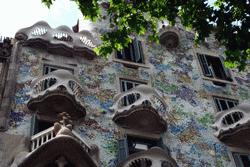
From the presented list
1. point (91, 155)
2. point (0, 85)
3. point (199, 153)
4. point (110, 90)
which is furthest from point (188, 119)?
point (0, 85)

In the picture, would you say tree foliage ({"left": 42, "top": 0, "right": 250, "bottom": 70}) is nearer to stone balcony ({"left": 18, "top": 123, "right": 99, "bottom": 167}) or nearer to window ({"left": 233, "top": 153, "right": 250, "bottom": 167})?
stone balcony ({"left": 18, "top": 123, "right": 99, "bottom": 167})

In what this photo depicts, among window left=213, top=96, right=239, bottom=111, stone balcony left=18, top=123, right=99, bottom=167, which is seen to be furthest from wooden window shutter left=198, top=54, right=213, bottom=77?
stone balcony left=18, top=123, right=99, bottom=167

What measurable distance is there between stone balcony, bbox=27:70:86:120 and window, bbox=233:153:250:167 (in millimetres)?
5087

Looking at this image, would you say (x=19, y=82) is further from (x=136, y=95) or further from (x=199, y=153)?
(x=199, y=153)

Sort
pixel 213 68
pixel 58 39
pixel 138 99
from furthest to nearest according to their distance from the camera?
pixel 213 68 < pixel 58 39 < pixel 138 99

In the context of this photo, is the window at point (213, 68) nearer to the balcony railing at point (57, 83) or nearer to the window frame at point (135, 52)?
the window frame at point (135, 52)

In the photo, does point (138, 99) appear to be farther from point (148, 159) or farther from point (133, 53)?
point (133, 53)

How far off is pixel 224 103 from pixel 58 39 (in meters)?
6.66

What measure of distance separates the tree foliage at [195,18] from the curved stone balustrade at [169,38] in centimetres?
756

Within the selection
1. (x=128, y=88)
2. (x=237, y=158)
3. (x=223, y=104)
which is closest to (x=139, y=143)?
(x=128, y=88)

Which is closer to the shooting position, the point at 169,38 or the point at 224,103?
the point at 224,103

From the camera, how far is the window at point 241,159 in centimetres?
1640

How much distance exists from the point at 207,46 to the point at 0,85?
10193 millimetres

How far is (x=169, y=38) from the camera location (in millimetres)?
21688
